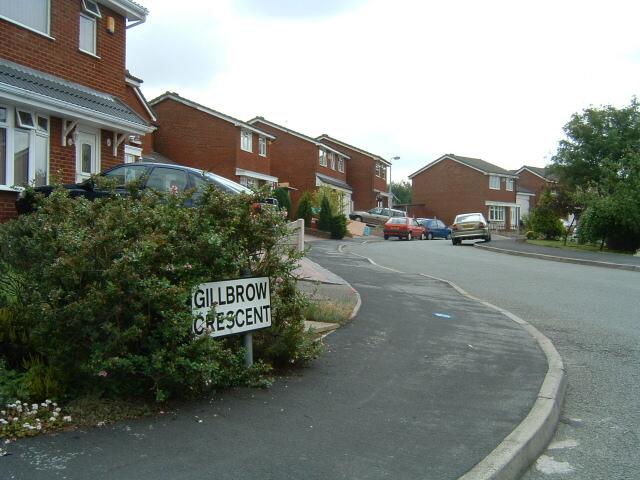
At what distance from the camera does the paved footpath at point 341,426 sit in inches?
153

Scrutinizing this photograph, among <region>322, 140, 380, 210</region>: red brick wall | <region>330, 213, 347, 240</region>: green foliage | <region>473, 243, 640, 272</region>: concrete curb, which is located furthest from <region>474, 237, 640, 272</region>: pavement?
<region>322, 140, 380, 210</region>: red brick wall

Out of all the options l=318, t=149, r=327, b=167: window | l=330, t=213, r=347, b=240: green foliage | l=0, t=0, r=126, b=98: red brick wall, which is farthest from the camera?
l=318, t=149, r=327, b=167: window

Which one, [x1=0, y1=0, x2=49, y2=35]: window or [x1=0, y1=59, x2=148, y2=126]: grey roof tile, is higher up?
[x1=0, y1=0, x2=49, y2=35]: window

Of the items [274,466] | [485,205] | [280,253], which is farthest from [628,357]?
[485,205]

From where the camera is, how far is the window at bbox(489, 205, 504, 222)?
65.6 meters

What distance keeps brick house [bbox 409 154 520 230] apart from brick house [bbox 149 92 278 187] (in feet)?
103

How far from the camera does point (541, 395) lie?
5656 mm

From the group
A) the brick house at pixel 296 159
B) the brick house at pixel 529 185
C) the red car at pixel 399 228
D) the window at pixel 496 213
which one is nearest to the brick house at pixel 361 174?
the brick house at pixel 296 159

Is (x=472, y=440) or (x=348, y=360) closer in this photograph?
(x=472, y=440)

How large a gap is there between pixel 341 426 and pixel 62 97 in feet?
33.7

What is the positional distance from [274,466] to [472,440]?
150 centimetres

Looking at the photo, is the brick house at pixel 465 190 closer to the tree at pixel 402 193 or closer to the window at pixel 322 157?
the window at pixel 322 157

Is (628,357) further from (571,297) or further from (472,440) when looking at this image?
(571,297)

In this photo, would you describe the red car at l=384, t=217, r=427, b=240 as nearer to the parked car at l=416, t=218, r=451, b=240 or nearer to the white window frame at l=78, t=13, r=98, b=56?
the parked car at l=416, t=218, r=451, b=240
